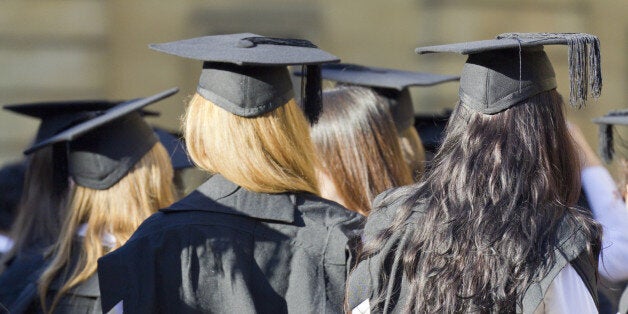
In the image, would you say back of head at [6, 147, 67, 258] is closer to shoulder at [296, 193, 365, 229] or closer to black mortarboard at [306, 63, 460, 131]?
shoulder at [296, 193, 365, 229]

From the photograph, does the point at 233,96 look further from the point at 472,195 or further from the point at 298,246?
the point at 472,195

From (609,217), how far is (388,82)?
966 millimetres

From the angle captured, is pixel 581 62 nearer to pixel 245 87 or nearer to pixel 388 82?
pixel 245 87

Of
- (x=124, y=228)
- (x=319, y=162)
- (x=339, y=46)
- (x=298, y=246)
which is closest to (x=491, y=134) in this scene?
(x=298, y=246)

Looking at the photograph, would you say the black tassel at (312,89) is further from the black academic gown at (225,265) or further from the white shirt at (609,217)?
the white shirt at (609,217)

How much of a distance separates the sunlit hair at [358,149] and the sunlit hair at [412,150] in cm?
37

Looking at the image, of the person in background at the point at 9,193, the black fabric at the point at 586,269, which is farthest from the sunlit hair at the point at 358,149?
the person in background at the point at 9,193

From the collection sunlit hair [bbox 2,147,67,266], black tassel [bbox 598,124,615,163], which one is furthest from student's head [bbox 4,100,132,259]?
black tassel [bbox 598,124,615,163]

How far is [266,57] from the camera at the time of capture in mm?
2363

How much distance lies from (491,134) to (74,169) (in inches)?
57.3

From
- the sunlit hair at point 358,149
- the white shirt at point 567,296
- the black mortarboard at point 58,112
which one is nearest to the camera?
the white shirt at point 567,296

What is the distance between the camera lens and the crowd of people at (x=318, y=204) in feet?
6.15

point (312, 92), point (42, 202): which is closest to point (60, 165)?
point (42, 202)

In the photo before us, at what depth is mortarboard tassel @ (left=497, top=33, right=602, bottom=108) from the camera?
80.0 inches
